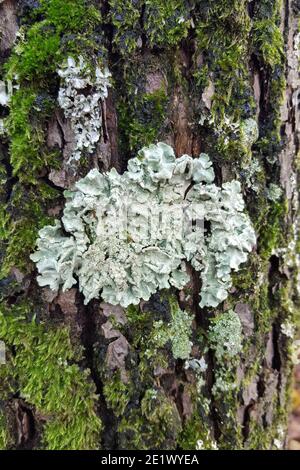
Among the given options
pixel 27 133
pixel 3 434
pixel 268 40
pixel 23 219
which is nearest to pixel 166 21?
pixel 268 40

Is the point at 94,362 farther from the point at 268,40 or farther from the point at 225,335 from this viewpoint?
the point at 268,40

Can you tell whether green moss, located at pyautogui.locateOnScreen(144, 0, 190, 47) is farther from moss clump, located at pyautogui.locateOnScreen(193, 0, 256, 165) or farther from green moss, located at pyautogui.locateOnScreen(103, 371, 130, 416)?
green moss, located at pyautogui.locateOnScreen(103, 371, 130, 416)

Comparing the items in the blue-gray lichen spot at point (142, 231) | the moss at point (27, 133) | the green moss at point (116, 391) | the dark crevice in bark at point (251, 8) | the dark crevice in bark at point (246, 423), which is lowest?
the dark crevice in bark at point (246, 423)

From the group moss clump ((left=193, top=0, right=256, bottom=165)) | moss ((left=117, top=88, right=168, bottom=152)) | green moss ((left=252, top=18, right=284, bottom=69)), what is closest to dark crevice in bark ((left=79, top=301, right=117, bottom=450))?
moss ((left=117, top=88, right=168, bottom=152))

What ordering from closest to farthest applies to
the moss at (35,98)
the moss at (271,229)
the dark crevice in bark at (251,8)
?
the moss at (35,98)
the dark crevice in bark at (251,8)
the moss at (271,229)

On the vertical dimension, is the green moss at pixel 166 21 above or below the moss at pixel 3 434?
above

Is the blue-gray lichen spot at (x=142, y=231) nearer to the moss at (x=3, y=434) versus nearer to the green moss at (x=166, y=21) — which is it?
the green moss at (x=166, y=21)


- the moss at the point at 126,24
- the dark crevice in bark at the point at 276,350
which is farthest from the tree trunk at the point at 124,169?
the dark crevice in bark at the point at 276,350

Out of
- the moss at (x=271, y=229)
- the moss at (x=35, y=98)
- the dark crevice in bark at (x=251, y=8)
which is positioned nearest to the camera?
the moss at (x=35, y=98)
